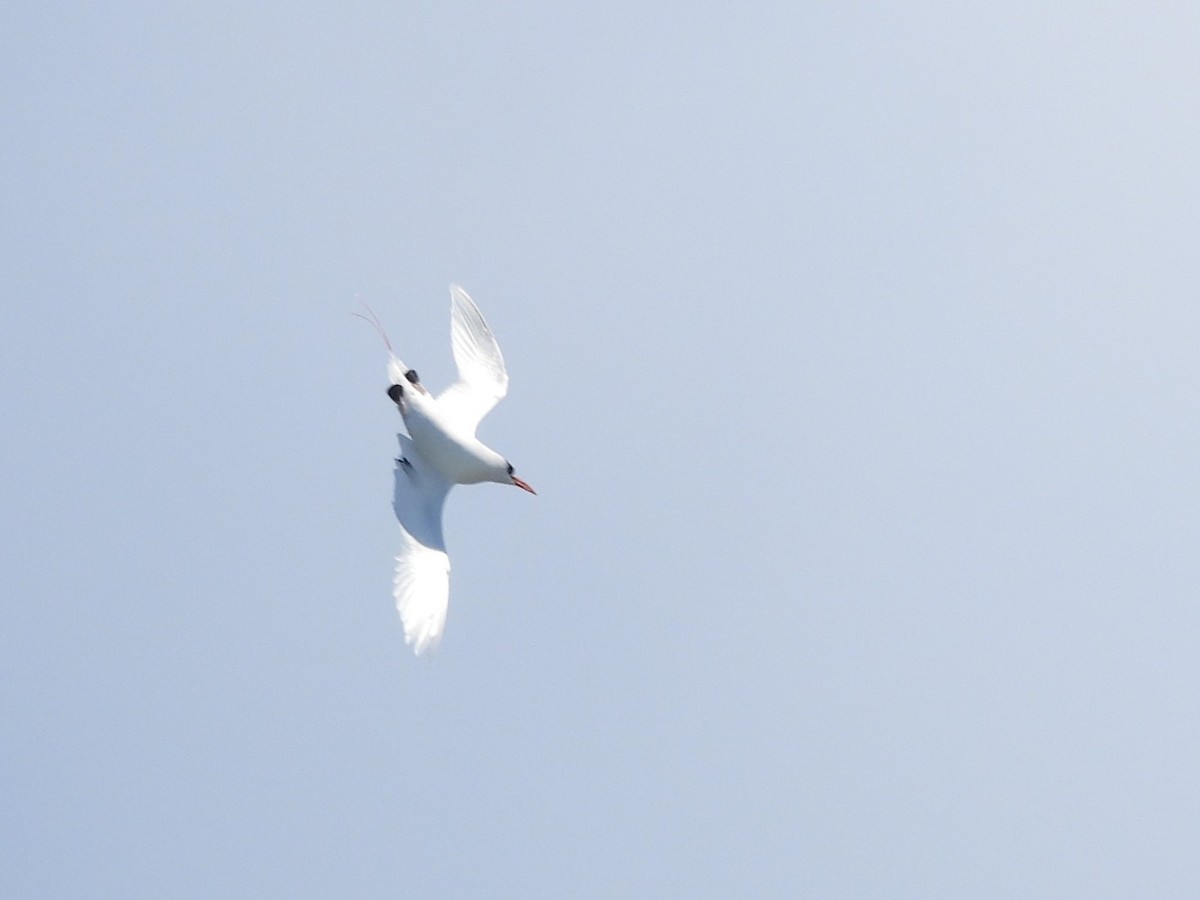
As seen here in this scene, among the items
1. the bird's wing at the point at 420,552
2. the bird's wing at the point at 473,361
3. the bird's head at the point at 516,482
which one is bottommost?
the bird's wing at the point at 420,552

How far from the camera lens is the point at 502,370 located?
1212 inches

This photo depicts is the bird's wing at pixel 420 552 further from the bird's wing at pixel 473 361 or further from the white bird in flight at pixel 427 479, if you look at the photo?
the bird's wing at pixel 473 361

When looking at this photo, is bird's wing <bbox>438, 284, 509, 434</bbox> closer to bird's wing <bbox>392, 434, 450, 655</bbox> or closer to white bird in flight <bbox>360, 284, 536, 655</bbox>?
→ white bird in flight <bbox>360, 284, 536, 655</bbox>

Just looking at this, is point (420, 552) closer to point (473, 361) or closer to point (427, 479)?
point (427, 479)

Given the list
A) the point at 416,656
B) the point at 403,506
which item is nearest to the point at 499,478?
the point at 403,506

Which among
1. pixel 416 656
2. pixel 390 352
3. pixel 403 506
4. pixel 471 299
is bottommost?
pixel 416 656

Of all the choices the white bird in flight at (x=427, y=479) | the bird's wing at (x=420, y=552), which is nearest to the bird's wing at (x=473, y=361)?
the white bird in flight at (x=427, y=479)

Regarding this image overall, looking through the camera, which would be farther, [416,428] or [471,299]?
[471,299]

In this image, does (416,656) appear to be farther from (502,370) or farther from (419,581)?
(502,370)

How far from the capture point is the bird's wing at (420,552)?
89.3 feet

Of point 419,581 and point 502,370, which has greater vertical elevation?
point 502,370

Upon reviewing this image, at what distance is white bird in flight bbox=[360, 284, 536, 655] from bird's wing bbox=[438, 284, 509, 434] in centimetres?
34

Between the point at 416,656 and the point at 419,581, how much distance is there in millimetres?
1683

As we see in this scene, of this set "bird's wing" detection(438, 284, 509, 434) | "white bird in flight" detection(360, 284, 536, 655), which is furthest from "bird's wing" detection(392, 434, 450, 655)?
"bird's wing" detection(438, 284, 509, 434)
